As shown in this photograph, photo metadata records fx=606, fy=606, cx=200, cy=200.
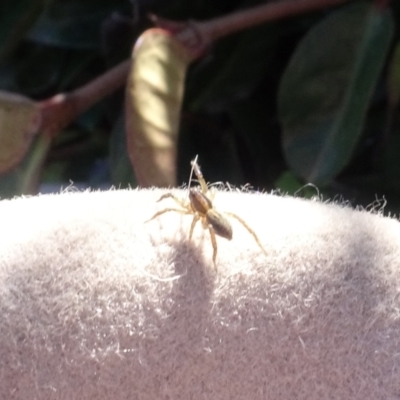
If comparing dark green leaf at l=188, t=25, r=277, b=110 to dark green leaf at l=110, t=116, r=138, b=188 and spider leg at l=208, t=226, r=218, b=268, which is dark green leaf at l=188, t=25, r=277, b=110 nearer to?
dark green leaf at l=110, t=116, r=138, b=188

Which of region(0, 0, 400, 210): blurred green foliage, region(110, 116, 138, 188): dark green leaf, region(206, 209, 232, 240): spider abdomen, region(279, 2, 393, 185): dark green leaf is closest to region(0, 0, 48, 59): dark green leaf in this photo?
region(0, 0, 400, 210): blurred green foliage

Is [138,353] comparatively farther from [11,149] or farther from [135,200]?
[11,149]

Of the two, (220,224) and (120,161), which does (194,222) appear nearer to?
(220,224)

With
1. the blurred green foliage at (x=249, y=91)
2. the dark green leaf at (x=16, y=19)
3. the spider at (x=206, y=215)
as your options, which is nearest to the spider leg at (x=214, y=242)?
the spider at (x=206, y=215)

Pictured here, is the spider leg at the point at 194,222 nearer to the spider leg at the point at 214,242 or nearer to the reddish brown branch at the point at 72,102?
the spider leg at the point at 214,242

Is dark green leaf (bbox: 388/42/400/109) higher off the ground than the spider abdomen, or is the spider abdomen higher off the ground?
the spider abdomen

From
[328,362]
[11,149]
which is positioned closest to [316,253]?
[328,362]

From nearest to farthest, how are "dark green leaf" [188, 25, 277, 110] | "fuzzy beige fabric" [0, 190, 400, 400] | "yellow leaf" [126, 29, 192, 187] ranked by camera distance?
"fuzzy beige fabric" [0, 190, 400, 400]
"yellow leaf" [126, 29, 192, 187]
"dark green leaf" [188, 25, 277, 110]
